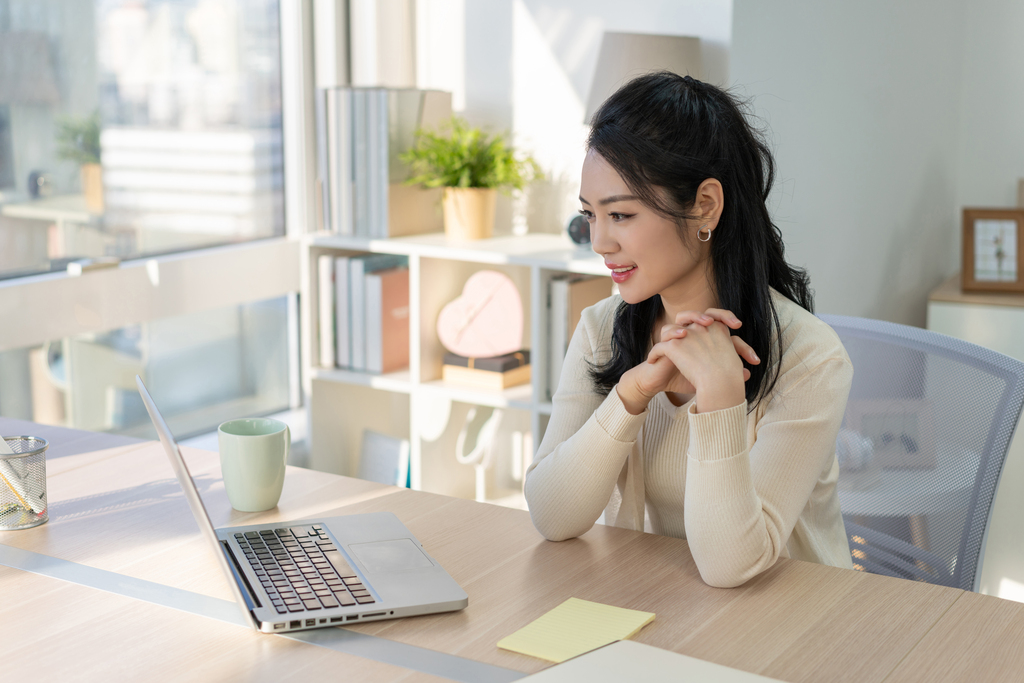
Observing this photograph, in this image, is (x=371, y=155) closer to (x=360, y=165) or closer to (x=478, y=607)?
(x=360, y=165)

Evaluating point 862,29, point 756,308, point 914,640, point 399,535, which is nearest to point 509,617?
point 399,535

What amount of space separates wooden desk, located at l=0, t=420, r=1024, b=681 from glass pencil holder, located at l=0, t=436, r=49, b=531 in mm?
15

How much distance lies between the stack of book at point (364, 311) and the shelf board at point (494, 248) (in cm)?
Result: 6

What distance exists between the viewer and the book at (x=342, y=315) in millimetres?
2584

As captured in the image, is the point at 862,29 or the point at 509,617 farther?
the point at 862,29

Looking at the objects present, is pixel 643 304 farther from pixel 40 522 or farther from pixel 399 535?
pixel 40 522

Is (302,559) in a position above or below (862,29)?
below

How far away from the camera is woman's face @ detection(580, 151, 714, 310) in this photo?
1.22 metres

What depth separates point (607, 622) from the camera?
0.93 m

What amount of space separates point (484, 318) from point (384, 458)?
1.85ft

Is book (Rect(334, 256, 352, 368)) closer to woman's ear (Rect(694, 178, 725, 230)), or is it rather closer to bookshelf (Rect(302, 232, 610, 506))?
bookshelf (Rect(302, 232, 610, 506))

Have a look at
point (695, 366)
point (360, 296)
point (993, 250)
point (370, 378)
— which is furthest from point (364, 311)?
point (993, 250)

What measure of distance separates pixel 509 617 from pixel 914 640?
372 mm

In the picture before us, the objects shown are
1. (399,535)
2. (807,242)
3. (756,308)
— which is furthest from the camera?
(807,242)
